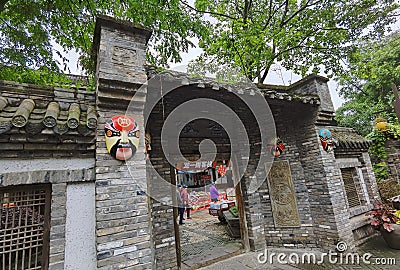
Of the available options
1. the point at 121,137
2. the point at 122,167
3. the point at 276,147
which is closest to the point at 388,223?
the point at 276,147

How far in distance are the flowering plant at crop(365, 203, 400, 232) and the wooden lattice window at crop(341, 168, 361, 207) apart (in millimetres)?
586

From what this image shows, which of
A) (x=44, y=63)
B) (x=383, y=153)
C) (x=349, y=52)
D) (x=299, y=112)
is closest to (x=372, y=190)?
(x=383, y=153)

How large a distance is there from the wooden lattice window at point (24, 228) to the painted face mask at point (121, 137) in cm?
102

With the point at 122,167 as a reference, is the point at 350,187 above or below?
below

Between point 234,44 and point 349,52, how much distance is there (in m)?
3.92

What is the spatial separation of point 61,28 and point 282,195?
23.8 feet

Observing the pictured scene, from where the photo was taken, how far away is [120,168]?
9.70 ft

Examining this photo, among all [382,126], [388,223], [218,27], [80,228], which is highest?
[218,27]

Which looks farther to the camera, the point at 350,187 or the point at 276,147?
the point at 350,187

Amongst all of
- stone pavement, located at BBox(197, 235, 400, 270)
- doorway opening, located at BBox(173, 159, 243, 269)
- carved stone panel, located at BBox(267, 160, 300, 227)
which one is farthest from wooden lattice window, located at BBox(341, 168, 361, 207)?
doorway opening, located at BBox(173, 159, 243, 269)

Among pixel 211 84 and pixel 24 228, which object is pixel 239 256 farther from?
pixel 24 228

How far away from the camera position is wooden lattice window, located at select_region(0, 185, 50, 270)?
7.98 feet

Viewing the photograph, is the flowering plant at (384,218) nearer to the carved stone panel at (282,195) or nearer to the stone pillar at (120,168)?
the carved stone panel at (282,195)

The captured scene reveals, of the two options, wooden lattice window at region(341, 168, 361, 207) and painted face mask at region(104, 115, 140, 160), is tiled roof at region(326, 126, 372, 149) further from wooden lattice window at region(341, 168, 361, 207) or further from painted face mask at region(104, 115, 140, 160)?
painted face mask at region(104, 115, 140, 160)
